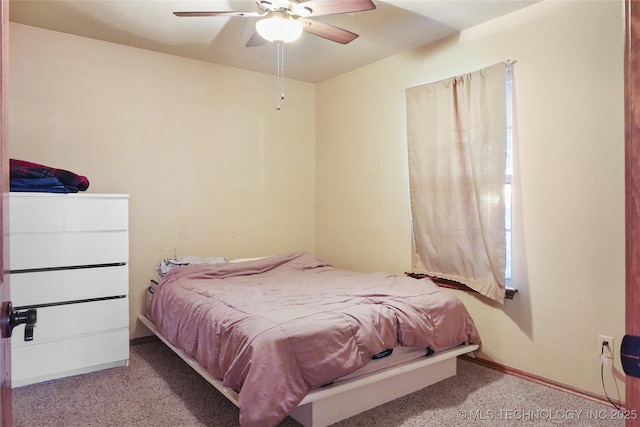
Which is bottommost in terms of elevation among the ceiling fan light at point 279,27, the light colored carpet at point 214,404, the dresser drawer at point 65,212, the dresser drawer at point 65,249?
the light colored carpet at point 214,404

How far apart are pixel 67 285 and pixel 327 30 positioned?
232cm

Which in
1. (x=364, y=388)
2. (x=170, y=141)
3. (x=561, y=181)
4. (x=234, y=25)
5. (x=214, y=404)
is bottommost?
(x=214, y=404)

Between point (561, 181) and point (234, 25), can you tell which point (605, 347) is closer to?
point (561, 181)

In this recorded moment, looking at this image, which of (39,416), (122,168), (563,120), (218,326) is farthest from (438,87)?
(39,416)

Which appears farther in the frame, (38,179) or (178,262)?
(178,262)

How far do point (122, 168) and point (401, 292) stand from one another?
2.43 m

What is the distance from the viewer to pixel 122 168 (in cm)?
336

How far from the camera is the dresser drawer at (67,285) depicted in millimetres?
2539

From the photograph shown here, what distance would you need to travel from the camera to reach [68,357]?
268cm

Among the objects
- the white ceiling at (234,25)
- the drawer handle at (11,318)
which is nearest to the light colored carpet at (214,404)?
the drawer handle at (11,318)

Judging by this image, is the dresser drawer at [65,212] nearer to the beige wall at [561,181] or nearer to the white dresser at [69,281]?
the white dresser at [69,281]

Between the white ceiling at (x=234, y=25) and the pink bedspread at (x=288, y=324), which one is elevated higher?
the white ceiling at (x=234, y=25)

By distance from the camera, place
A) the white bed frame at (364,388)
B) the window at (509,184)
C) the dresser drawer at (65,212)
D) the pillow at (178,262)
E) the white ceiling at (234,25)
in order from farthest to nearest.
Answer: the pillow at (178,262), the window at (509,184), the white ceiling at (234,25), the dresser drawer at (65,212), the white bed frame at (364,388)

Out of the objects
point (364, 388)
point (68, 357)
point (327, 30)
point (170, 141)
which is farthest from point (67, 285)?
point (327, 30)
